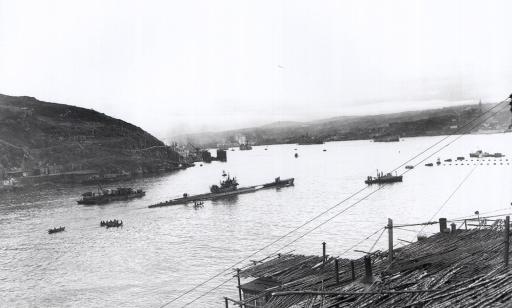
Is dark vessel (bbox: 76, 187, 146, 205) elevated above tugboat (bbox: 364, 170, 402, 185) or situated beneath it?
elevated above

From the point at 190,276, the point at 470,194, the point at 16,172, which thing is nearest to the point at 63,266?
the point at 190,276

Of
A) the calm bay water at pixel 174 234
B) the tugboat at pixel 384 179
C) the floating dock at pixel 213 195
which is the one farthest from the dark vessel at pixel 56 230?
the tugboat at pixel 384 179

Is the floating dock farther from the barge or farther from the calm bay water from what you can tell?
the calm bay water

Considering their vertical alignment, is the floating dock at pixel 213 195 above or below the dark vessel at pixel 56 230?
above

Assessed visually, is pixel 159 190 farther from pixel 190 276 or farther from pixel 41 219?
pixel 190 276

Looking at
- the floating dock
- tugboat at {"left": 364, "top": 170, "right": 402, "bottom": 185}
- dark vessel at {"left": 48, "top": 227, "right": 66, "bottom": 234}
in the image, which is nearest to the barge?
the floating dock

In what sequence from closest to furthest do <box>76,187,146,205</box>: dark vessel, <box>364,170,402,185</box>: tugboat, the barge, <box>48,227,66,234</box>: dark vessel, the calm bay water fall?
1. the calm bay water
2. <box>48,227,66,234</box>: dark vessel
3. the barge
4. <box>76,187,146,205</box>: dark vessel
5. <box>364,170,402,185</box>: tugboat

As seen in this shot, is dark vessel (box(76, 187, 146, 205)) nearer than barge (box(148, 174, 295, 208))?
No

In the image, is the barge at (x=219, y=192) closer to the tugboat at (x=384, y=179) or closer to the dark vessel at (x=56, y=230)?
the tugboat at (x=384, y=179)

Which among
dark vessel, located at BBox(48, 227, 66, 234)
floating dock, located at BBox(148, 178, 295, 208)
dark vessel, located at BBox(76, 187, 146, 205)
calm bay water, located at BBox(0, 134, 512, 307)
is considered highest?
dark vessel, located at BBox(76, 187, 146, 205)
